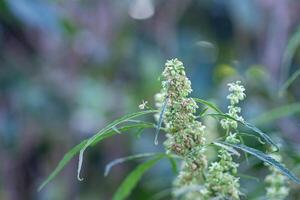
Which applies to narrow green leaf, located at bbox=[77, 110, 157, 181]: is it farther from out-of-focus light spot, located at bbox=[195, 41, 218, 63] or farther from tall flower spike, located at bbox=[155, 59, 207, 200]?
out-of-focus light spot, located at bbox=[195, 41, 218, 63]

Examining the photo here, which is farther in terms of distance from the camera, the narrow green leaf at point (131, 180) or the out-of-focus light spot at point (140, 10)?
the out-of-focus light spot at point (140, 10)

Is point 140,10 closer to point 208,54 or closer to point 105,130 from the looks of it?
point 208,54

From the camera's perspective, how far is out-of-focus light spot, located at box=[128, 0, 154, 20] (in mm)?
2500

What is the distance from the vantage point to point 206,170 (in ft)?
1.82

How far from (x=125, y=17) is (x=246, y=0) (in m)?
0.52

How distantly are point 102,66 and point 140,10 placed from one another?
10.5 inches

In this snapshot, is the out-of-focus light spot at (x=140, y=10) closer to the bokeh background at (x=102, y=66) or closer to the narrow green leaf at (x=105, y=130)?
the bokeh background at (x=102, y=66)

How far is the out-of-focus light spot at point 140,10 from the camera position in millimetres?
2500

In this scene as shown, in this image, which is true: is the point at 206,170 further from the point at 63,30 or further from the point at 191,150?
the point at 63,30

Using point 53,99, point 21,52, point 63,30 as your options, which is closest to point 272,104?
point 63,30

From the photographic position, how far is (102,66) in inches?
97.3

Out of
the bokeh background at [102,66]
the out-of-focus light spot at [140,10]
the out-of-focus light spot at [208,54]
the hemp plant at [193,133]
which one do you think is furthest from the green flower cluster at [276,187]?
the out-of-focus light spot at [140,10]

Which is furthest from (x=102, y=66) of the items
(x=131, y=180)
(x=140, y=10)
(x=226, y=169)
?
(x=226, y=169)

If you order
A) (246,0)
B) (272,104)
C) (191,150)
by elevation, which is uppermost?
(246,0)
